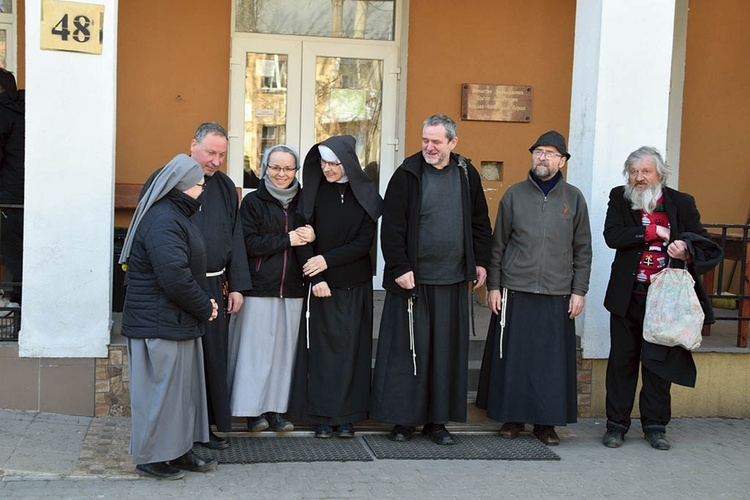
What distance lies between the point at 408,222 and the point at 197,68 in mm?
3537

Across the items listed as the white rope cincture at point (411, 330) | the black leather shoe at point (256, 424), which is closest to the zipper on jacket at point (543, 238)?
the white rope cincture at point (411, 330)

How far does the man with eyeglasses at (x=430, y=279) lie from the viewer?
17.8 ft

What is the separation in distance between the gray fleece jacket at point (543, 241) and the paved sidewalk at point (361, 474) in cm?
108

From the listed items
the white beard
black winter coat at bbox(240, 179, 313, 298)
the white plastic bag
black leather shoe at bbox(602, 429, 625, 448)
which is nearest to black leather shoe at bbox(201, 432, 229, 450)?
black winter coat at bbox(240, 179, 313, 298)

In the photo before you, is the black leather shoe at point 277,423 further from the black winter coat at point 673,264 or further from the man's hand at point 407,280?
the black winter coat at point 673,264

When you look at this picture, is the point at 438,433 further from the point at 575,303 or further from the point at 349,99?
the point at 349,99

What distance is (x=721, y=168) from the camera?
894cm

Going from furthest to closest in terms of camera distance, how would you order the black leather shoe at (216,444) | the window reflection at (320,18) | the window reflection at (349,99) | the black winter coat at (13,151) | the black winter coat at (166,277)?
1. the window reflection at (349,99)
2. the window reflection at (320,18)
3. the black winter coat at (13,151)
4. the black leather shoe at (216,444)
5. the black winter coat at (166,277)

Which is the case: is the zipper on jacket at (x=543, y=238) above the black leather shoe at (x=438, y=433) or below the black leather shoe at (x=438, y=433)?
above

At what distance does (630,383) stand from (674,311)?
64cm

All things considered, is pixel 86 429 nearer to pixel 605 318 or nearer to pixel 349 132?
pixel 605 318

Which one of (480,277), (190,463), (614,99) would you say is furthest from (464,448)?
(614,99)

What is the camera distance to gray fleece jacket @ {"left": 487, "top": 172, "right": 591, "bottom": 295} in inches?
218

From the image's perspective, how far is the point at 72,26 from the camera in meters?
5.52
